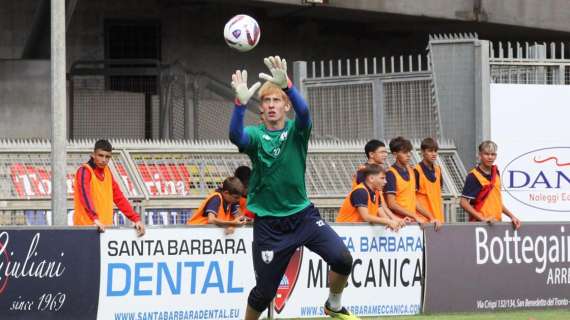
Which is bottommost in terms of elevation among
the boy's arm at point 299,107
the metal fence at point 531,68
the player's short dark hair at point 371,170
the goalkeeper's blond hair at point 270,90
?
the player's short dark hair at point 371,170

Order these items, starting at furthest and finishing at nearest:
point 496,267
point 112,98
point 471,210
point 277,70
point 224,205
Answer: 1. point 112,98
2. point 471,210
3. point 496,267
4. point 224,205
5. point 277,70

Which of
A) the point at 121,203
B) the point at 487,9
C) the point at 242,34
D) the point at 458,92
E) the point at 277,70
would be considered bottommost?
the point at 121,203

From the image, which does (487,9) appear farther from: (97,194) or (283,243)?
(283,243)

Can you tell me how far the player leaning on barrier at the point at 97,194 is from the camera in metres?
13.7

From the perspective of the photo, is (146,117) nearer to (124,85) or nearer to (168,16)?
(124,85)

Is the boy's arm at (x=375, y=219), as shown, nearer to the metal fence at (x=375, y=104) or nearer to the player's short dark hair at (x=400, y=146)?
the player's short dark hair at (x=400, y=146)

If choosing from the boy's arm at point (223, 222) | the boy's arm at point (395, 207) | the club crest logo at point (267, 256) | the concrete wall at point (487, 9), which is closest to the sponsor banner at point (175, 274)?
the boy's arm at point (223, 222)

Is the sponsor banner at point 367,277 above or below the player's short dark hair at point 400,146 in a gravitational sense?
below

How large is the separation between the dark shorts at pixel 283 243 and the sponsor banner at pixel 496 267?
182 inches

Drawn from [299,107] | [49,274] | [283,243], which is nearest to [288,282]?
[49,274]

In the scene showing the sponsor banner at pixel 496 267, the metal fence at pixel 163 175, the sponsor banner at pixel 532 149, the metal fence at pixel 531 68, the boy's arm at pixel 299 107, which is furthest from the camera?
the metal fence at pixel 531 68

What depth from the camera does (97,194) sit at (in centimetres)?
1394

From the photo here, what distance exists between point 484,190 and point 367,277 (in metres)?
2.18

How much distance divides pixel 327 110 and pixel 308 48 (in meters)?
9.58
